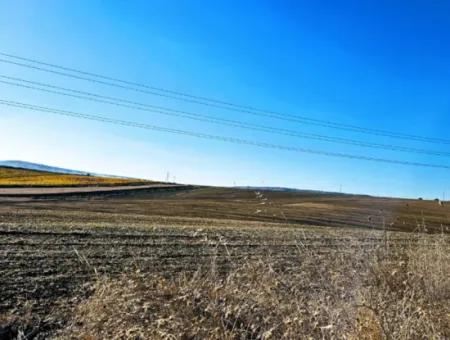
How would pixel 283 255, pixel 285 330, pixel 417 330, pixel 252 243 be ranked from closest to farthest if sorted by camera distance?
pixel 417 330, pixel 285 330, pixel 283 255, pixel 252 243

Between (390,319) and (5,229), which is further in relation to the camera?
(5,229)

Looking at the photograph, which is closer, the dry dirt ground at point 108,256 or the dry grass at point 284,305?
the dry grass at point 284,305

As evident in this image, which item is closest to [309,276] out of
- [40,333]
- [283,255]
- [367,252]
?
[367,252]

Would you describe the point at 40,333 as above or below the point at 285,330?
below

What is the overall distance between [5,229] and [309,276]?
39.6 feet

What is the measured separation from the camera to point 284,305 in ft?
20.7

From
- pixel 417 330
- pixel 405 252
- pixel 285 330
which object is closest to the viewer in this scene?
pixel 417 330

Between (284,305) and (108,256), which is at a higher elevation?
(284,305)

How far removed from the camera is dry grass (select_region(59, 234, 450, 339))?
5336mm

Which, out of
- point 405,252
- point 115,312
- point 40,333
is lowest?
point 40,333

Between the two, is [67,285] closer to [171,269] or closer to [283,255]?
[171,269]

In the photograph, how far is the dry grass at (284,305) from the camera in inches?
210

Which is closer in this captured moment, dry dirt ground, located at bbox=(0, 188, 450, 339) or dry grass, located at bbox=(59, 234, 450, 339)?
dry grass, located at bbox=(59, 234, 450, 339)

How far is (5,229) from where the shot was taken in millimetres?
16812
